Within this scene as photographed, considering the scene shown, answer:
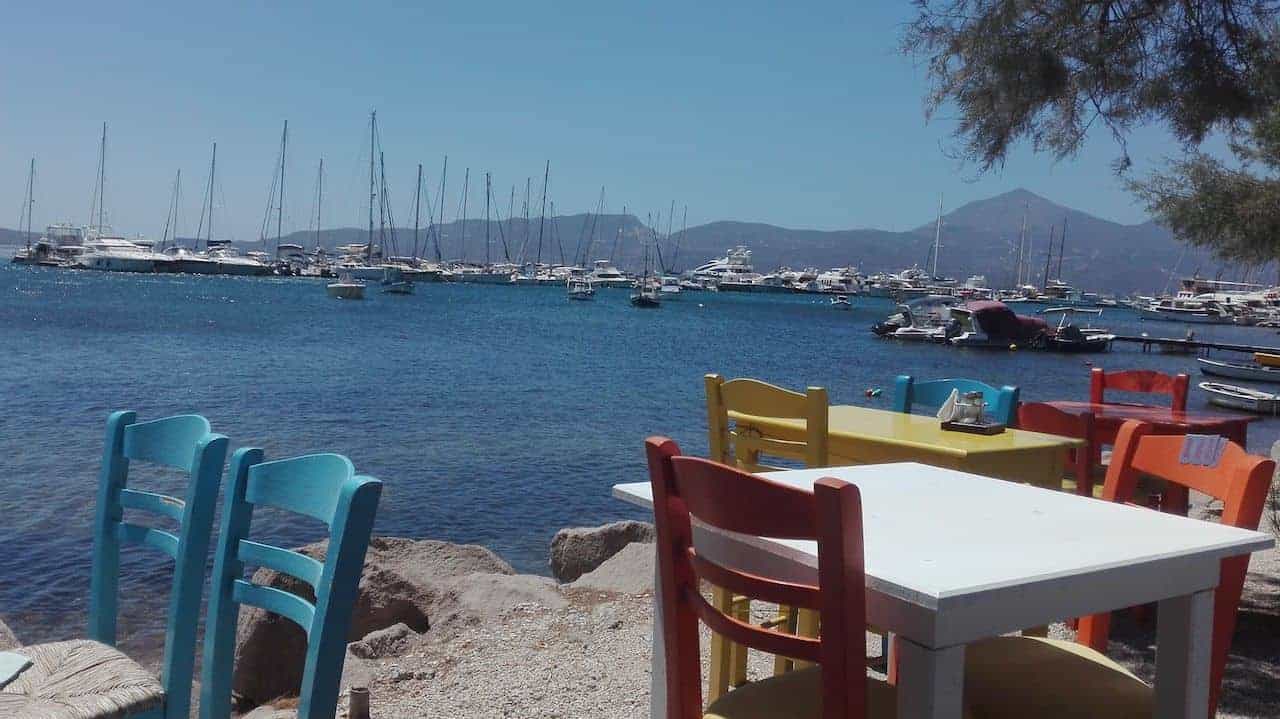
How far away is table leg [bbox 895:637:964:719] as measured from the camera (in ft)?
5.31

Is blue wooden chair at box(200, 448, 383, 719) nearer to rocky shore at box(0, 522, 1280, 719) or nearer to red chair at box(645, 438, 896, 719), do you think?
red chair at box(645, 438, 896, 719)

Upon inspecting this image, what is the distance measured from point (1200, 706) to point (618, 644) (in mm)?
2800

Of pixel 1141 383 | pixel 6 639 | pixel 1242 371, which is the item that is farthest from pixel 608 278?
pixel 6 639

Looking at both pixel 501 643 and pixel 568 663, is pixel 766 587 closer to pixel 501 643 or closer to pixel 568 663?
pixel 568 663

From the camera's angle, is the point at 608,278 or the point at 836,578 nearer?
the point at 836,578

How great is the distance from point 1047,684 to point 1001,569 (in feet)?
2.01

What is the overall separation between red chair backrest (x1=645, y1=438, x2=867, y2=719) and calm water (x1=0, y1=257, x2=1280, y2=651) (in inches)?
196

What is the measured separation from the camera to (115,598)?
2.83 m

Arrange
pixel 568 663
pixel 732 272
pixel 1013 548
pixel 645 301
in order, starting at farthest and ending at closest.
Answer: pixel 732 272 < pixel 645 301 < pixel 568 663 < pixel 1013 548

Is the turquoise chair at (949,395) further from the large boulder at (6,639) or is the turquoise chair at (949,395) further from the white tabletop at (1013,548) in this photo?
the large boulder at (6,639)

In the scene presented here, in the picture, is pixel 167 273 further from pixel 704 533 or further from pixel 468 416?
pixel 704 533

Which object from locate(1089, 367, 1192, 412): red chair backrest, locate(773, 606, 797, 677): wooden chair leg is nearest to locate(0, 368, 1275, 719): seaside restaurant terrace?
locate(773, 606, 797, 677): wooden chair leg

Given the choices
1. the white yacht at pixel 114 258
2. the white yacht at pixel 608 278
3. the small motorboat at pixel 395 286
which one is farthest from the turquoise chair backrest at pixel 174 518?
the white yacht at pixel 608 278

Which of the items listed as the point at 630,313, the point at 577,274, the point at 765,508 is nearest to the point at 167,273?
the point at 577,274
